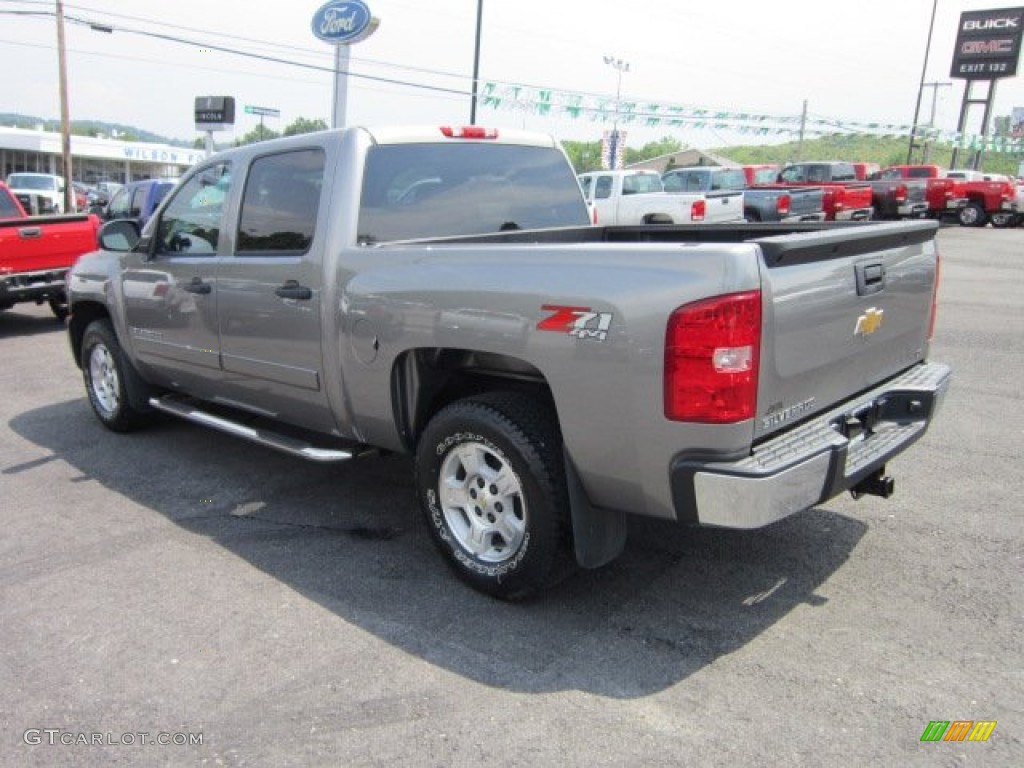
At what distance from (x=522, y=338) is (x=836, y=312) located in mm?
1169

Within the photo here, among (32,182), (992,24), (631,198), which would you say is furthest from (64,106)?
(992,24)

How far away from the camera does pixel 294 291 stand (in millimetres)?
4109

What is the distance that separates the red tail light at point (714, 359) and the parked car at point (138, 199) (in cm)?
1688

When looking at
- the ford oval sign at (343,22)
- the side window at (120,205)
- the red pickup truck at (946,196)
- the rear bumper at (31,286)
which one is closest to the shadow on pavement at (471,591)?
the rear bumper at (31,286)

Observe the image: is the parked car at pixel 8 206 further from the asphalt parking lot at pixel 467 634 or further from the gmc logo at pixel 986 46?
the gmc logo at pixel 986 46

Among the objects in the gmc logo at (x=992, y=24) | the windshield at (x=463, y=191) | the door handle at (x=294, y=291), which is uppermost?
the gmc logo at (x=992, y=24)

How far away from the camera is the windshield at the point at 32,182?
112 ft

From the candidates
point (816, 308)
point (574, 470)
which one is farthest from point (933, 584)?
point (574, 470)

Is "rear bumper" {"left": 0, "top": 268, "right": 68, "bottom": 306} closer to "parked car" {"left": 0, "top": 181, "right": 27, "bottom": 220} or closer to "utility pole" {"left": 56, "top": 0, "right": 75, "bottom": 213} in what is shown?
"parked car" {"left": 0, "top": 181, "right": 27, "bottom": 220}

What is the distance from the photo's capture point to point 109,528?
4410mm

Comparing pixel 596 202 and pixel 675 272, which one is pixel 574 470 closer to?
pixel 675 272

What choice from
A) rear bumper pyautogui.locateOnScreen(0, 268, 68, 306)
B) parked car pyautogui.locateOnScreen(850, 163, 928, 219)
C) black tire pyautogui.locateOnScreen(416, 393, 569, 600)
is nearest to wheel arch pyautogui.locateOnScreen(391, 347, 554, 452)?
black tire pyautogui.locateOnScreen(416, 393, 569, 600)

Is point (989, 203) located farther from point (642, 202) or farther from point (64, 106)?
point (64, 106)

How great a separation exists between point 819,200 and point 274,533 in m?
19.5
